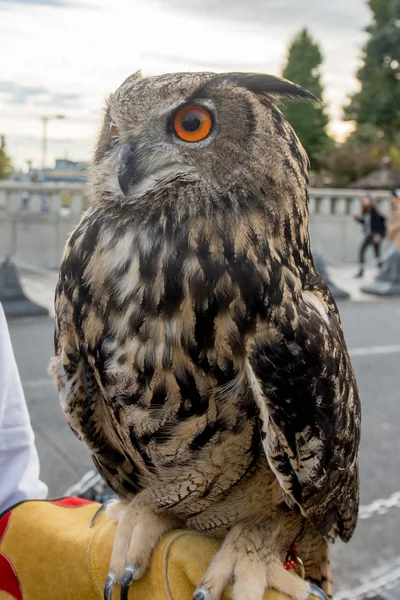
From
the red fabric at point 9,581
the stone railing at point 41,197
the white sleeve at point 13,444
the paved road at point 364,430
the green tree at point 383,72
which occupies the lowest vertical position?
the paved road at point 364,430

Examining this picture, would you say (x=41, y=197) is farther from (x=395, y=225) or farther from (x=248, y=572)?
(x=248, y=572)

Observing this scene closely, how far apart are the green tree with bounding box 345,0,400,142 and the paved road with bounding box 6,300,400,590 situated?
29297 mm

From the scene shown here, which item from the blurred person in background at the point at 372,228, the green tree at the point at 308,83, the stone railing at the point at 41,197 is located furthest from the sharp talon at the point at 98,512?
the green tree at the point at 308,83

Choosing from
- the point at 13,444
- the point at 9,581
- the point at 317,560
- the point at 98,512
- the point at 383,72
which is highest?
the point at 383,72

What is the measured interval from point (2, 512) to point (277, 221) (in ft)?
3.88

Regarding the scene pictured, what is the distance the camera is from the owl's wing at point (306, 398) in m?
1.50

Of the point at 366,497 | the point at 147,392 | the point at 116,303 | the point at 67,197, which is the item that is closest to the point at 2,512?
the point at 147,392

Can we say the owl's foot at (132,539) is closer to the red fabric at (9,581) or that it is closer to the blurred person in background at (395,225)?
the red fabric at (9,581)

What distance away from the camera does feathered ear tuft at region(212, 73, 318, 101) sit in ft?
5.20

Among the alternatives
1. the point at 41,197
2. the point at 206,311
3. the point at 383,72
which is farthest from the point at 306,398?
the point at 383,72

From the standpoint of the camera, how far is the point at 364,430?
16.3ft

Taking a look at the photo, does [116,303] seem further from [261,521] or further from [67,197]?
[67,197]

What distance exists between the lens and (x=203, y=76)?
1.56 metres

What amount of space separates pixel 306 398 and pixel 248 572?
535 mm
